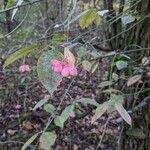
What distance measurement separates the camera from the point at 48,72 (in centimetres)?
58

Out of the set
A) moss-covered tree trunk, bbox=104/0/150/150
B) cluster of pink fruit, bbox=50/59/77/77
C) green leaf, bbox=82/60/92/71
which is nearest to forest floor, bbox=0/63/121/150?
moss-covered tree trunk, bbox=104/0/150/150

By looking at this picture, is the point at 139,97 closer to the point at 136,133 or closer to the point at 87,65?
the point at 136,133

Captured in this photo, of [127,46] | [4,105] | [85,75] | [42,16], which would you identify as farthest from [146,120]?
[42,16]

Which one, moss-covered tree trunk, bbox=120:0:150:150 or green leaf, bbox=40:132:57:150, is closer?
green leaf, bbox=40:132:57:150

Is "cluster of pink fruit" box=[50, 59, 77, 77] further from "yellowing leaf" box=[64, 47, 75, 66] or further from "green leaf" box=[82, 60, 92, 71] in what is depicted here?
"green leaf" box=[82, 60, 92, 71]

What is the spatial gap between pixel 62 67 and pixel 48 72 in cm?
6

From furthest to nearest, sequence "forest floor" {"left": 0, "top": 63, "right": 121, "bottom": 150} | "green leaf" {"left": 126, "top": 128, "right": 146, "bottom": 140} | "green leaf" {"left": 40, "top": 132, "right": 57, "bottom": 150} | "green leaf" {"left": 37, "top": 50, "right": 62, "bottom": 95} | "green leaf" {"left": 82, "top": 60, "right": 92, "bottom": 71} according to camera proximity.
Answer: "forest floor" {"left": 0, "top": 63, "right": 121, "bottom": 150}
"green leaf" {"left": 126, "top": 128, "right": 146, "bottom": 140}
"green leaf" {"left": 82, "top": 60, "right": 92, "bottom": 71}
"green leaf" {"left": 40, "top": 132, "right": 57, "bottom": 150}
"green leaf" {"left": 37, "top": 50, "right": 62, "bottom": 95}

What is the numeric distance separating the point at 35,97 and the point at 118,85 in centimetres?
230

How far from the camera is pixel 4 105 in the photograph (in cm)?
363

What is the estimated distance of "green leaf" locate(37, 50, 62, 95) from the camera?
574 millimetres

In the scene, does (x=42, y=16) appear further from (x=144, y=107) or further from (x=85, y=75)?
(x=144, y=107)

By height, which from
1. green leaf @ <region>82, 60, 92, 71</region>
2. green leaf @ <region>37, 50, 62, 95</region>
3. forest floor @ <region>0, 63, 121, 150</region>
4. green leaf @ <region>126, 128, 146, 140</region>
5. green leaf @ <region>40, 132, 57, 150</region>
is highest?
green leaf @ <region>37, 50, 62, 95</region>

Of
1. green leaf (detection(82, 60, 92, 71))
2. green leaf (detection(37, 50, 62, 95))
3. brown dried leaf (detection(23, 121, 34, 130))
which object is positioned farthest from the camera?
brown dried leaf (detection(23, 121, 34, 130))

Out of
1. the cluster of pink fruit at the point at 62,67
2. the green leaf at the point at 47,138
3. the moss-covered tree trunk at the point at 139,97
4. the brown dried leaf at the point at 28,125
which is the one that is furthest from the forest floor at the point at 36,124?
the cluster of pink fruit at the point at 62,67
